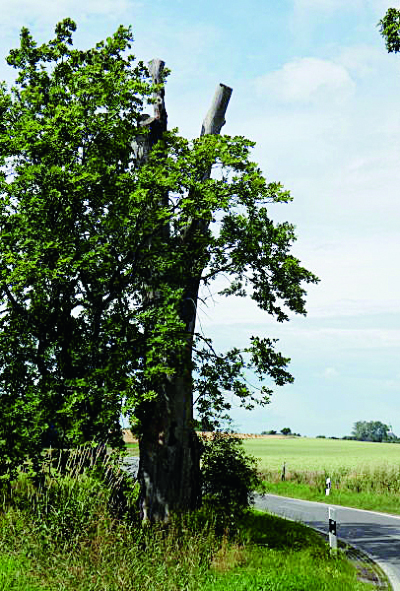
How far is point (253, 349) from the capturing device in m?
16.6

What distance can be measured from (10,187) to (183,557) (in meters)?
8.89

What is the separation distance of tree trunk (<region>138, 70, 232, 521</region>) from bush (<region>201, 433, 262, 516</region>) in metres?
0.29

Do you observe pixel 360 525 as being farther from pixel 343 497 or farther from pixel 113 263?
pixel 113 263

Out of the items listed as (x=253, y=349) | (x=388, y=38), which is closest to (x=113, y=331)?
(x=253, y=349)

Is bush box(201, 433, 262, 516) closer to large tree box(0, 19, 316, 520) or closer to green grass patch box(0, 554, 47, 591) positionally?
large tree box(0, 19, 316, 520)

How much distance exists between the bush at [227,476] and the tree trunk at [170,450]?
295mm

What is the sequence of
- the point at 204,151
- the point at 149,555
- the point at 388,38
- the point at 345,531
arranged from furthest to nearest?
the point at 345,531 < the point at 204,151 < the point at 388,38 < the point at 149,555

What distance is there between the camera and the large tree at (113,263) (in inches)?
575

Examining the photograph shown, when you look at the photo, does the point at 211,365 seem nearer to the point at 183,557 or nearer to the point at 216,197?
the point at 216,197

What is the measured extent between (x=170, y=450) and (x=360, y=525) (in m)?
7.57

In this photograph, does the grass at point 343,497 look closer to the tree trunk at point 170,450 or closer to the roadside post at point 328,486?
the roadside post at point 328,486

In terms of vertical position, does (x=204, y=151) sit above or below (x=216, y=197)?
above

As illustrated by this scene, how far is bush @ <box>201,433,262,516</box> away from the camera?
51.8 ft

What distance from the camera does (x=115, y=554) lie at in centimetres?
1088
